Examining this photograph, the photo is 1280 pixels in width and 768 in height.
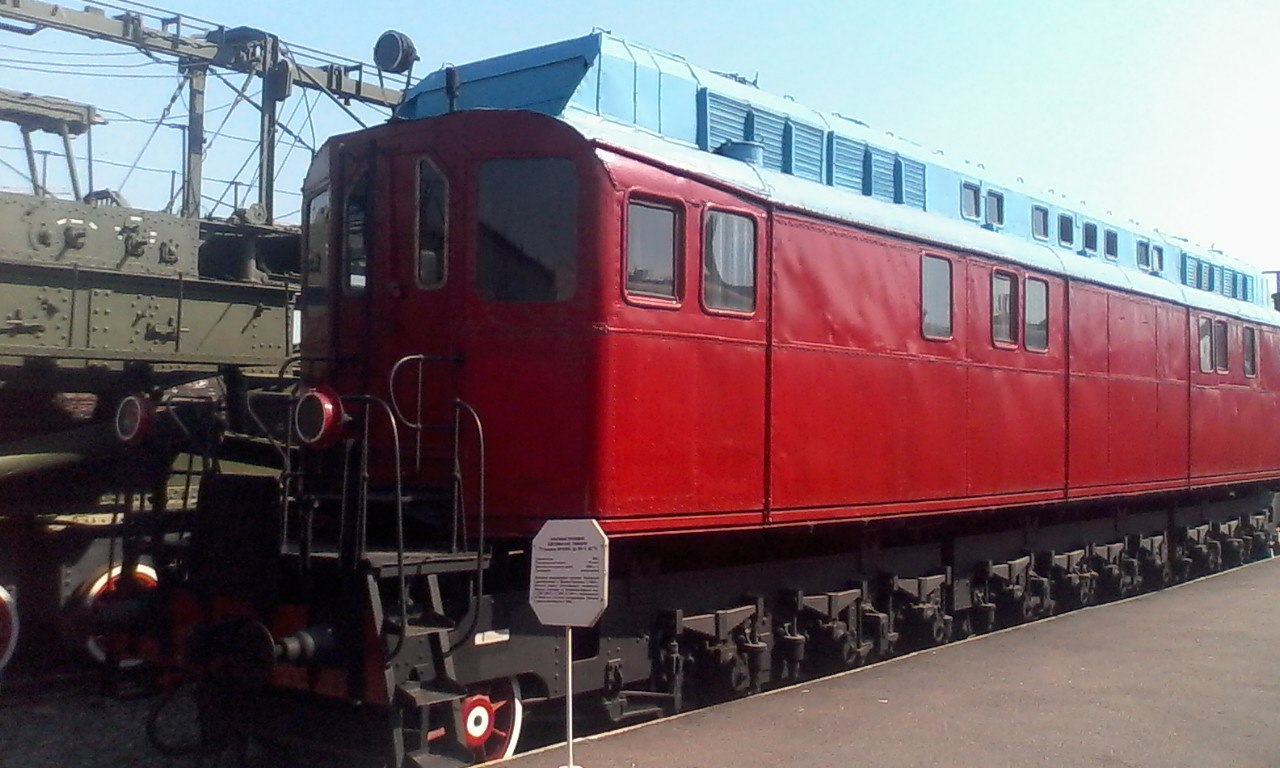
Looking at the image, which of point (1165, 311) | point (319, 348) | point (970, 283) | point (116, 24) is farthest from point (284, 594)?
point (116, 24)

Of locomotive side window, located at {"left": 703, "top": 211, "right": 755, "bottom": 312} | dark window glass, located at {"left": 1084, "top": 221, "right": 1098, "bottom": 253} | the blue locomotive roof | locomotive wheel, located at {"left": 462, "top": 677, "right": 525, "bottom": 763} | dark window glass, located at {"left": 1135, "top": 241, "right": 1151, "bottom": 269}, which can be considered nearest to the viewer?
locomotive wheel, located at {"left": 462, "top": 677, "right": 525, "bottom": 763}

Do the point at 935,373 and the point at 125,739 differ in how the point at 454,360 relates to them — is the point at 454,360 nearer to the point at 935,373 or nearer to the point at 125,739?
the point at 125,739

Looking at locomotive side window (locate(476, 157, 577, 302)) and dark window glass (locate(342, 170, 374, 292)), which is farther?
dark window glass (locate(342, 170, 374, 292))

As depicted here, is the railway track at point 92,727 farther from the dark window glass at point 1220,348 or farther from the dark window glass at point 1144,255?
the dark window glass at point 1220,348

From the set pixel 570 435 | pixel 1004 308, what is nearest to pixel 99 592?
pixel 570 435

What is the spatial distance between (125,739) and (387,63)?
15.9 feet

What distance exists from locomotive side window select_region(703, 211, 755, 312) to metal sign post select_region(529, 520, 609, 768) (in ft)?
6.58

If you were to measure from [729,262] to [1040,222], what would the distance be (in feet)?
21.8

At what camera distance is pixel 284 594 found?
6.66 metres

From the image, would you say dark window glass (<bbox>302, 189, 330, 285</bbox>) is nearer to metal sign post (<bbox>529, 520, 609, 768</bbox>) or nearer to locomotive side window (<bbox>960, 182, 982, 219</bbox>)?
metal sign post (<bbox>529, 520, 609, 768</bbox>)

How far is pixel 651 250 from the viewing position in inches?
287

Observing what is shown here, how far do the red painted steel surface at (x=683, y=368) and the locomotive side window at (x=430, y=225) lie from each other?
0.24ft

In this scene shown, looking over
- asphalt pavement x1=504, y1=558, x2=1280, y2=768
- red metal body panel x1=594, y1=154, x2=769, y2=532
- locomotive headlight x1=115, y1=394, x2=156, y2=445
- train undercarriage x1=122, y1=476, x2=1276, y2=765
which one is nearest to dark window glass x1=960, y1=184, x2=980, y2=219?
train undercarriage x1=122, y1=476, x2=1276, y2=765

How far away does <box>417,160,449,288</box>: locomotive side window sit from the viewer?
24.2ft
